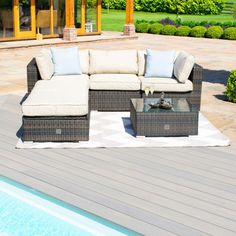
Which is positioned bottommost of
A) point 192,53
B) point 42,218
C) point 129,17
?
point 42,218

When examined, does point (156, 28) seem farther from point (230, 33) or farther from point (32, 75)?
point (32, 75)

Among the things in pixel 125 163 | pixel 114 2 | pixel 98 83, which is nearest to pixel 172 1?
pixel 114 2

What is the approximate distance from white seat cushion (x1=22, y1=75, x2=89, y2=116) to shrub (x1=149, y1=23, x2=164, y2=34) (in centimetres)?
1983

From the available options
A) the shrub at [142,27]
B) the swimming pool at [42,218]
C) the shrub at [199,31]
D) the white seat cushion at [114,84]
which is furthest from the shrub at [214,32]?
the swimming pool at [42,218]

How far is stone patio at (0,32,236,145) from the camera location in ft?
31.2

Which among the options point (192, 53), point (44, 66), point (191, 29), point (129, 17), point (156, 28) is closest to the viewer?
point (44, 66)

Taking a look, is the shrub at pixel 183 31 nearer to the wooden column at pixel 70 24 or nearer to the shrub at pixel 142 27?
the shrub at pixel 142 27

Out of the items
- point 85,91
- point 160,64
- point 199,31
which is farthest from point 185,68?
point 199,31

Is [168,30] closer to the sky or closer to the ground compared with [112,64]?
closer to the sky

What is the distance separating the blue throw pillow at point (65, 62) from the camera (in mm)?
9570

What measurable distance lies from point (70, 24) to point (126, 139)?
15017 millimetres

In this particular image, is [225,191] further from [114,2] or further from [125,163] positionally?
[114,2]

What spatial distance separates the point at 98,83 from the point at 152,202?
A: 13.8ft

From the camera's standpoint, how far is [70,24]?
70.6 ft
